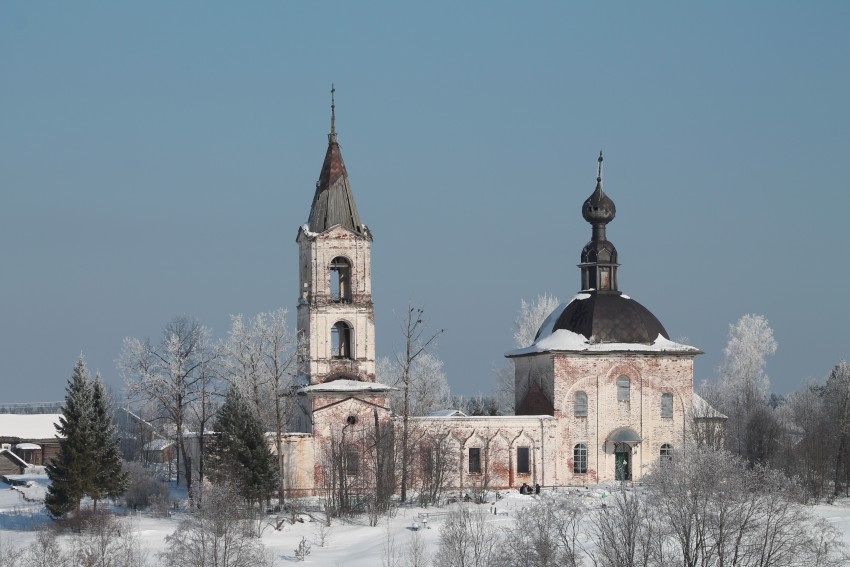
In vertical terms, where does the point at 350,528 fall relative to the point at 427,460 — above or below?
below

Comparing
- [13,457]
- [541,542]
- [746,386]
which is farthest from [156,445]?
[541,542]

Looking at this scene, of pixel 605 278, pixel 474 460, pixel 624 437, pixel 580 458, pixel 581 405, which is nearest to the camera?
pixel 474 460

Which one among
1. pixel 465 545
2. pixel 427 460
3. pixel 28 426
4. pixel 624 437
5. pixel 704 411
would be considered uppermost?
pixel 704 411

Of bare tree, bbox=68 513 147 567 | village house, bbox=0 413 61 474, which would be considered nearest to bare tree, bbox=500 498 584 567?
bare tree, bbox=68 513 147 567

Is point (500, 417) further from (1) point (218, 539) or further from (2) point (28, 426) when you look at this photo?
(2) point (28, 426)

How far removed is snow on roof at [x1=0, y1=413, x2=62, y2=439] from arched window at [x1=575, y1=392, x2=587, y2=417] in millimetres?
30609

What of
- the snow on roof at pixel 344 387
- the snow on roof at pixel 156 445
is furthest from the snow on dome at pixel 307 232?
the snow on roof at pixel 156 445

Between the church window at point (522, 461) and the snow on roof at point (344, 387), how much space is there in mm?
4988

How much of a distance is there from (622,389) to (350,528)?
11.3 metres

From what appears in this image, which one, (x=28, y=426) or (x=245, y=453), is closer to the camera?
(x=245, y=453)

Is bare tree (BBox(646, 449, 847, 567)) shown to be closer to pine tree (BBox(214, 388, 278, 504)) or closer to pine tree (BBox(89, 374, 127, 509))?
pine tree (BBox(214, 388, 278, 504))

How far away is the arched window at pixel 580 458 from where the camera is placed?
45.7 meters

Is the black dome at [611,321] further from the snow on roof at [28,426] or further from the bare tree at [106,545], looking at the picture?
the snow on roof at [28,426]

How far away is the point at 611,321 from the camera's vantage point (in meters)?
46.6
